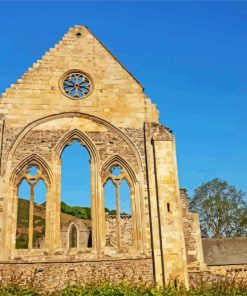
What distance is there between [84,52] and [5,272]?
900cm

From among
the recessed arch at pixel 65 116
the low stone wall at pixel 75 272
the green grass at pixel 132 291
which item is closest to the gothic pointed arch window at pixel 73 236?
the recessed arch at pixel 65 116

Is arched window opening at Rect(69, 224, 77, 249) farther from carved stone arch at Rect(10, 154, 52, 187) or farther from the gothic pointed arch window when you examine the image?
carved stone arch at Rect(10, 154, 52, 187)

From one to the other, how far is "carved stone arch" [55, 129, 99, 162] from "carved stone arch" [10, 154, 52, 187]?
0.67 m

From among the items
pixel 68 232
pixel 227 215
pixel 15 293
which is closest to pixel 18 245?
pixel 68 232

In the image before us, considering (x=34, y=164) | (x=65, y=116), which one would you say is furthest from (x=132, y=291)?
(x=65, y=116)

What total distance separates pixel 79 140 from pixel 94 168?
1.28m

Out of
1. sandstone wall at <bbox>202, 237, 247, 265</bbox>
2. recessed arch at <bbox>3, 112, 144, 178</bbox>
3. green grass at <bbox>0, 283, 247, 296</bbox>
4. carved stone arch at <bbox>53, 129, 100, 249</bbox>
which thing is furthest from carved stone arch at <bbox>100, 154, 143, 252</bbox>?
sandstone wall at <bbox>202, 237, 247, 265</bbox>

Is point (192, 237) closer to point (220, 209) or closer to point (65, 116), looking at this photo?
point (65, 116)

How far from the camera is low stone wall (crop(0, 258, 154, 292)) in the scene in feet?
40.1

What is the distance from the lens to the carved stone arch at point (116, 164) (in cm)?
1385

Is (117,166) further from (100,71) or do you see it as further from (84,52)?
(84,52)

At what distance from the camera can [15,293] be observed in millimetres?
10562

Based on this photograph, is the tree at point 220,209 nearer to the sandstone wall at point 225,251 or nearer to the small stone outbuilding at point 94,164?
the sandstone wall at point 225,251

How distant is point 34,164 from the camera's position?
13781mm
